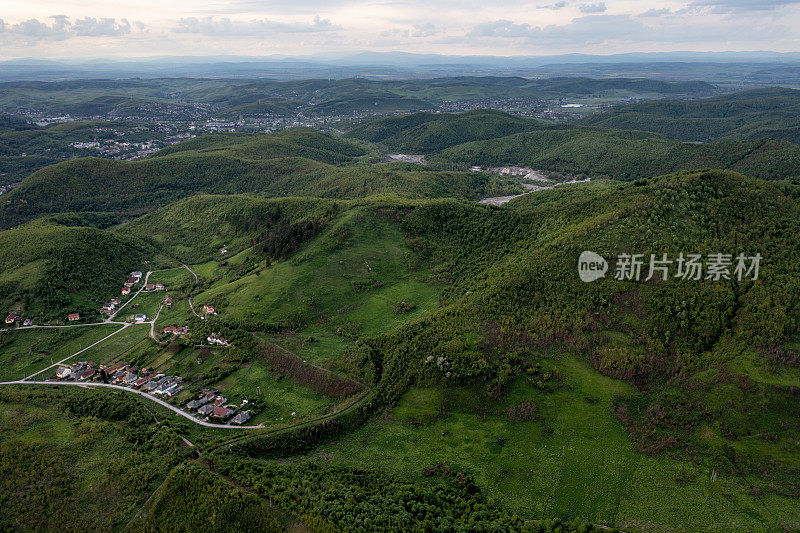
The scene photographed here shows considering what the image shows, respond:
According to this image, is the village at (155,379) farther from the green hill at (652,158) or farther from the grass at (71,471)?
the green hill at (652,158)

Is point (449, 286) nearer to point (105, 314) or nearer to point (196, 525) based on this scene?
point (196, 525)

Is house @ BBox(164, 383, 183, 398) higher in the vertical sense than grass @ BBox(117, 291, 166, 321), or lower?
lower

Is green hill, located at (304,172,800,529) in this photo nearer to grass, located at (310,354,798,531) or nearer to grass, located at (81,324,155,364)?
grass, located at (310,354,798,531)

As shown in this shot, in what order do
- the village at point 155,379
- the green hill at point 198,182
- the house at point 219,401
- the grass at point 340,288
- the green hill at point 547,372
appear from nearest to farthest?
the green hill at point 547,372, the village at point 155,379, the house at point 219,401, the grass at point 340,288, the green hill at point 198,182

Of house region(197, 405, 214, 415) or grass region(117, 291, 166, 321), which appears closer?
house region(197, 405, 214, 415)

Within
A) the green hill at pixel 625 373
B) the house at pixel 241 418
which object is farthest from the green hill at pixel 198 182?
the house at pixel 241 418

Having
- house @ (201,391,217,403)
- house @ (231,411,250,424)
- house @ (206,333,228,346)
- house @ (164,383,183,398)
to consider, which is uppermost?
house @ (206,333,228,346)

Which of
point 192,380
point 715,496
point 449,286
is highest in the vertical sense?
point 449,286

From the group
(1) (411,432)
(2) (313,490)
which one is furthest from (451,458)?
(2) (313,490)

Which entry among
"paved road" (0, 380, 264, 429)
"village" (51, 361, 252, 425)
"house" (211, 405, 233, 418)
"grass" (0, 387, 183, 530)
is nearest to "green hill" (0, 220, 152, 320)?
"paved road" (0, 380, 264, 429)
